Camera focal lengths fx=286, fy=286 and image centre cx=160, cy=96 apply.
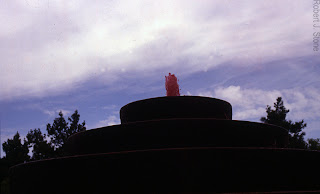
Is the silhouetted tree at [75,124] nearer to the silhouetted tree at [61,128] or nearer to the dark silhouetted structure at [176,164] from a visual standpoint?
the silhouetted tree at [61,128]

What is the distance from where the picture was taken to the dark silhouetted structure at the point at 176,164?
→ 6.81 meters

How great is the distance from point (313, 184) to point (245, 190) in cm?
231

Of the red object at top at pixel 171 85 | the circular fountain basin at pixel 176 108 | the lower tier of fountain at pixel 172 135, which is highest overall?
the red object at top at pixel 171 85

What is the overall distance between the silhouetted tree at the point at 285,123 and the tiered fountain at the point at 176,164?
25.3m

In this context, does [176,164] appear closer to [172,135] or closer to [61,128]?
[172,135]

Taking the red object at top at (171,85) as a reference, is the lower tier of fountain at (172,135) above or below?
below

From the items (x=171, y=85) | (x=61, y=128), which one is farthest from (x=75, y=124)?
(x=171, y=85)

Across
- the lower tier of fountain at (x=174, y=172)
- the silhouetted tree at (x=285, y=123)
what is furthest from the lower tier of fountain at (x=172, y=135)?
the silhouetted tree at (x=285, y=123)

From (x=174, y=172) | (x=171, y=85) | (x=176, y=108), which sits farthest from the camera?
(x=171, y=85)

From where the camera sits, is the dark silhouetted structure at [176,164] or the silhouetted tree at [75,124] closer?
the dark silhouetted structure at [176,164]

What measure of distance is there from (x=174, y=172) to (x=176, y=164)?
0.63ft

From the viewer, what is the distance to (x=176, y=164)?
267 inches

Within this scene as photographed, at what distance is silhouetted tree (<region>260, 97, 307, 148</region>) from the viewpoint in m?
31.5

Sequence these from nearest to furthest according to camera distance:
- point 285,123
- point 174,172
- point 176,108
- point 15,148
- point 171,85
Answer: point 174,172, point 176,108, point 171,85, point 285,123, point 15,148
